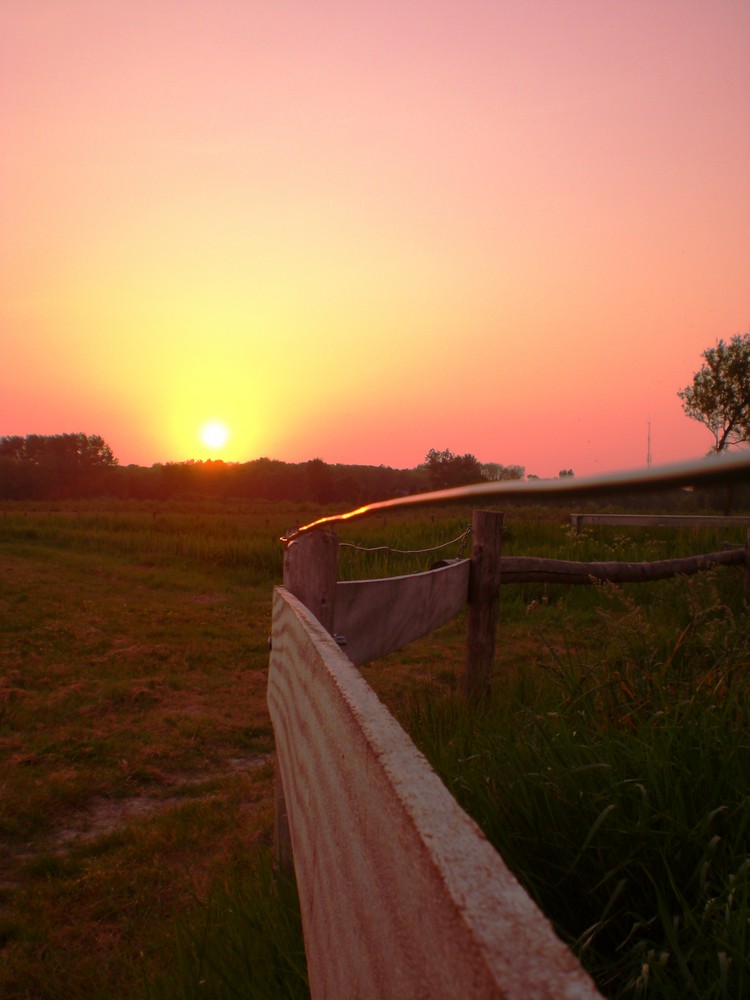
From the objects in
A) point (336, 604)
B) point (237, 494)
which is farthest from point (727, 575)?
point (237, 494)

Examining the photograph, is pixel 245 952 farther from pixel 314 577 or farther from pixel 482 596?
pixel 482 596

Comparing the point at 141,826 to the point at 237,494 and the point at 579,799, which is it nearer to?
the point at 579,799

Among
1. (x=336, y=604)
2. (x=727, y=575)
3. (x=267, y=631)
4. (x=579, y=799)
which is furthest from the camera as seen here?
(x=267, y=631)

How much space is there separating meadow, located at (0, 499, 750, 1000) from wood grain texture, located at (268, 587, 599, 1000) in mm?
537

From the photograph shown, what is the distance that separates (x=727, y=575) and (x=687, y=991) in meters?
6.13

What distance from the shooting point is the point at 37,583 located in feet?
41.0

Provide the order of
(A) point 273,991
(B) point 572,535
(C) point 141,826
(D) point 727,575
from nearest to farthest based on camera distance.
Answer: (A) point 273,991 → (C) point 141,826 → (D) point 727,575 → (B) point 572,535

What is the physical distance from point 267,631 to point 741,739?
26.7 ft

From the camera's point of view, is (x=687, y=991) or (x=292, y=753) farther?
(x=292, y=753)

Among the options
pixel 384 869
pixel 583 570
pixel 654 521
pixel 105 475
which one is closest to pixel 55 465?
pixel 105 475

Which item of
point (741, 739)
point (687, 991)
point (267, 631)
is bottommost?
point (267, 631)

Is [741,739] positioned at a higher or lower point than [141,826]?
higher

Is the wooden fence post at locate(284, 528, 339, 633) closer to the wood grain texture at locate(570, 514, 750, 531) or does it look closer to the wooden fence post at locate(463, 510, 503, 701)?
the wooden fence post at locate(463, 510, 503, 701)

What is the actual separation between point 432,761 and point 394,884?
174 cm
